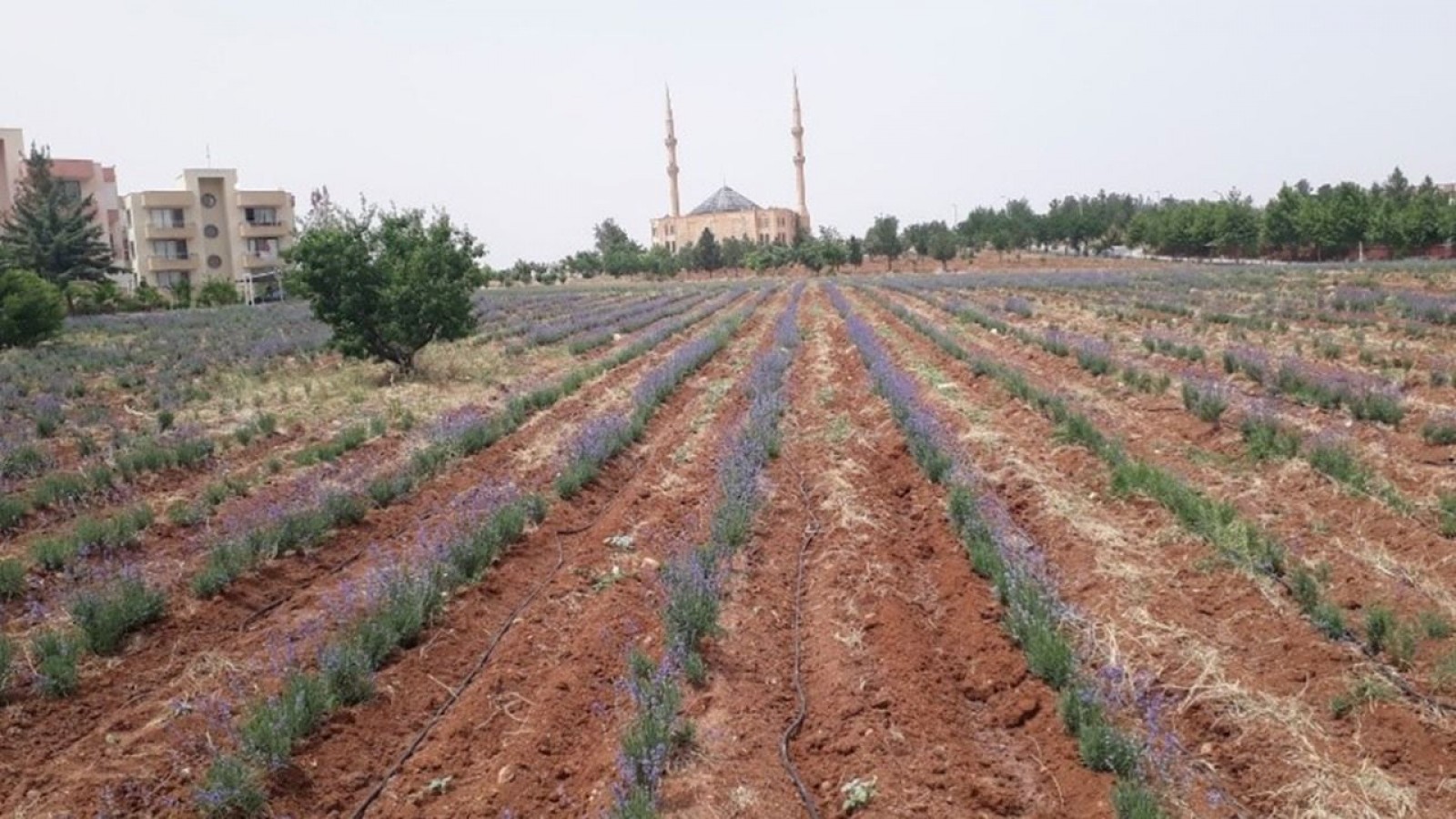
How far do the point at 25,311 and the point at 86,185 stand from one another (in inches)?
2210

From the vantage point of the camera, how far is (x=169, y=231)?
6912 cm

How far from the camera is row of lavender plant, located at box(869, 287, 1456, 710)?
5.17m

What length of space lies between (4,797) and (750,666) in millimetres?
3729

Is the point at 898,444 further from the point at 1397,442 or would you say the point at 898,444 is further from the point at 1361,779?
the point at 1361,779

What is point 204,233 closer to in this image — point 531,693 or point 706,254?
point 706,254

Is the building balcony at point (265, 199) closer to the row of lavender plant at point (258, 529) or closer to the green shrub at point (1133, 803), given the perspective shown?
the row of lavender plant at point (258, 529)

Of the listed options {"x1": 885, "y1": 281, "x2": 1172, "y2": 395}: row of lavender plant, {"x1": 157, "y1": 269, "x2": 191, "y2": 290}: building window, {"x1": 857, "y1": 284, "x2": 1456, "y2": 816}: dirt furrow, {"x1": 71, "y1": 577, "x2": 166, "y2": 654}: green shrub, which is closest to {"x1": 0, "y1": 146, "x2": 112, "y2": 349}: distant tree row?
{"x1": 157, "y1": 269, "x2": 191, "y2": 290}: building window

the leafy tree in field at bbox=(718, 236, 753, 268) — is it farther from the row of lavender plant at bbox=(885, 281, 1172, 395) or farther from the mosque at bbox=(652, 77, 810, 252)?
the row of lavender plant at bbox=(885, 281, 1172, 395)

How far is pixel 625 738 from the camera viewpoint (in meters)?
4.32

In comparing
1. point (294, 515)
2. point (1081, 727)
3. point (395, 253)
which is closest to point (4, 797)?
point (294, 515)

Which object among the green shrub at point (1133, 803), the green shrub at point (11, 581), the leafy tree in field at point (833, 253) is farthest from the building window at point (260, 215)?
the green shrub at point (1133, 803)

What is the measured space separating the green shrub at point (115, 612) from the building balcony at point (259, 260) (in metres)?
72.0

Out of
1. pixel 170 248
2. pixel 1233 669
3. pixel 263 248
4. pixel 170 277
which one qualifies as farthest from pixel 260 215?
pixel 1233 669

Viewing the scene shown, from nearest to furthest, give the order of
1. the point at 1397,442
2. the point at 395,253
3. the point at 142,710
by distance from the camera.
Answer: the point at 142,710, the point at 1397,442, the point at 395,253
